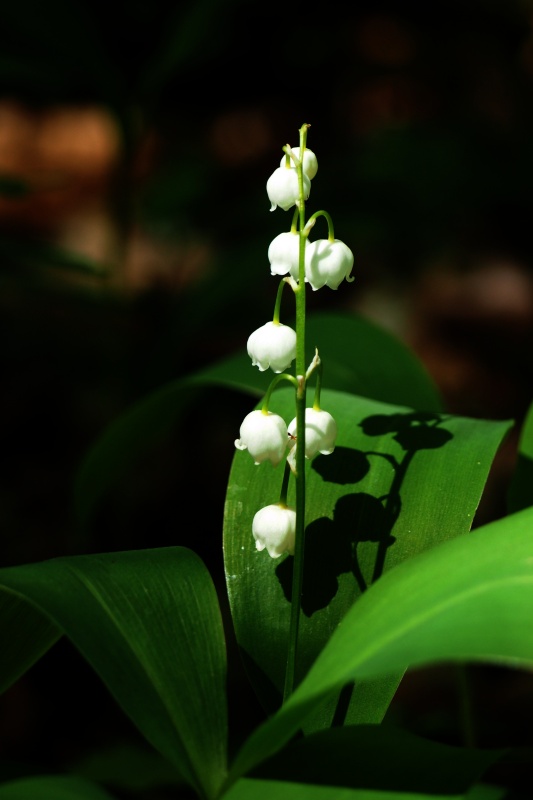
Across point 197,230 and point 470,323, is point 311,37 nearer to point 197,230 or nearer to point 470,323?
point 197,230

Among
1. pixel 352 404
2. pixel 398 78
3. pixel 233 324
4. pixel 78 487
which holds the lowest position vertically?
pixel 78 487

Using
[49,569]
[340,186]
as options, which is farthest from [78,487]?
[340,186]

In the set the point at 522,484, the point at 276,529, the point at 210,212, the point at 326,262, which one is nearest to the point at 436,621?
the point at 276,529

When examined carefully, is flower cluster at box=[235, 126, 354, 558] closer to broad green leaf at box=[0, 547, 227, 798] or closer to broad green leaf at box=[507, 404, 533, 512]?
broad green leaf at box=[0, 547, 227, 798]

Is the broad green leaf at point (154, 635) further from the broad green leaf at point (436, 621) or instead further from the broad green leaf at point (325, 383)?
the broad green leaf at point (325, 383)

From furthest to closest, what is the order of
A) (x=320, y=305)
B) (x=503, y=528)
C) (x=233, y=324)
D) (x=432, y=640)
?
1. (x=320, y=305)
2. (x=233, y=324)
3. (x=503, y=528)
4. (x=432, y=640)

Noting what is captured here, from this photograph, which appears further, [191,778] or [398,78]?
[398,78]
